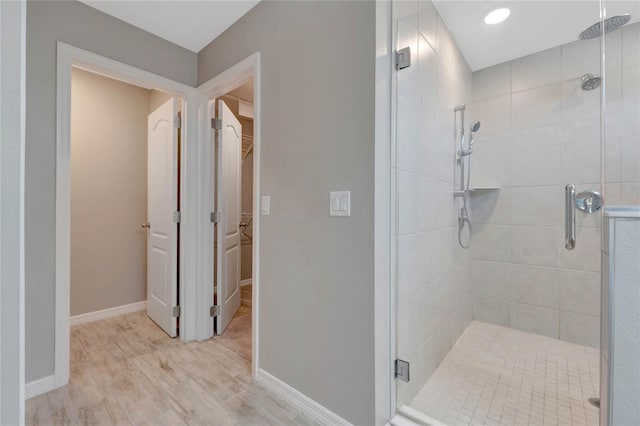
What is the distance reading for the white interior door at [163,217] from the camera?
7.69ft

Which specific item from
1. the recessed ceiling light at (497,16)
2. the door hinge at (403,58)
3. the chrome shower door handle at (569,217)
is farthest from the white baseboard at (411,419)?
the recessed ceiling light at (497,16)

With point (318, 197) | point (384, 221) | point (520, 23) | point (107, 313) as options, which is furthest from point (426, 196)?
point (107, 313)

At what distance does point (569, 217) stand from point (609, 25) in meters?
1.13

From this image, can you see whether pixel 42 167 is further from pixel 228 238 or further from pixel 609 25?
pixel 609 25

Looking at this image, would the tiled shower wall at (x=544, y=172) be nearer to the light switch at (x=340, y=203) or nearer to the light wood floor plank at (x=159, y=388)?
the light switch at (x=340, y=203)

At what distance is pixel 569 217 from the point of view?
6.16ft

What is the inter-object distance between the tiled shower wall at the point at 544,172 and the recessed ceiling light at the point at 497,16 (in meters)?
0.45

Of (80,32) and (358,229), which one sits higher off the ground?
(80,32)

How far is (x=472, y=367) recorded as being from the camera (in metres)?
1.80

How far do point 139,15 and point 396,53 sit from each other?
1.86 meters

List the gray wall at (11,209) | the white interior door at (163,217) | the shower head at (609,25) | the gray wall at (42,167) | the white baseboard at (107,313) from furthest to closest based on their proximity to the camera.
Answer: the white baseboard at (107,313) → the white interior door at (163,217) → the gray wall at (42,167) → the shower head at (609,25) → the gray wall at (11,209)

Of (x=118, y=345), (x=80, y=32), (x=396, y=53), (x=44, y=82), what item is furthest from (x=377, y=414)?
(x=80, y=32)

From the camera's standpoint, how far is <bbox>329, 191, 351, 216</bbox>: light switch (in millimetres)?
1325

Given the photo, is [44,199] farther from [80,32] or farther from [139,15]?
[139,15]
